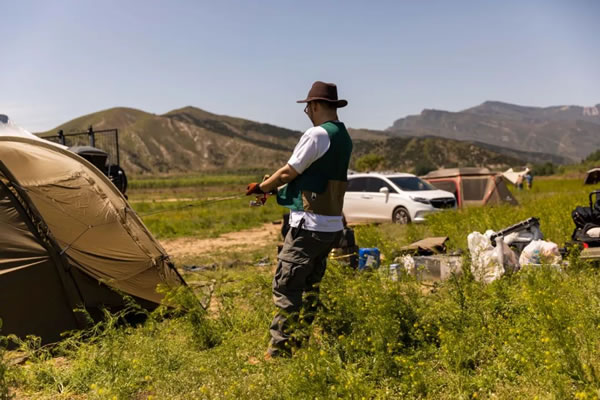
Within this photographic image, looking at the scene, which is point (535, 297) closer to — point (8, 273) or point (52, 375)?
point (52, 375)

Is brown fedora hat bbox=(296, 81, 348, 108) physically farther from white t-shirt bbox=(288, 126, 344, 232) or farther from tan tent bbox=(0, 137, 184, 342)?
tan tent bbox=(0, 137, 184, 342)

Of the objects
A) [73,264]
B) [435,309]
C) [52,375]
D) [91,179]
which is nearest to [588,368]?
[435,309]

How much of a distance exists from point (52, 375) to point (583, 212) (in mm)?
6640

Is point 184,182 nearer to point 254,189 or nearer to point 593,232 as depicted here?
point 593,232

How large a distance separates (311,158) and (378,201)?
11677 mm

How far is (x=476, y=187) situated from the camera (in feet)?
60.4

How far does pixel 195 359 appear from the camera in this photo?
4547 millimetres

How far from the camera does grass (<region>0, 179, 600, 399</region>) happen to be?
3.50 m

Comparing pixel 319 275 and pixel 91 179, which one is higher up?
pixel 91 179

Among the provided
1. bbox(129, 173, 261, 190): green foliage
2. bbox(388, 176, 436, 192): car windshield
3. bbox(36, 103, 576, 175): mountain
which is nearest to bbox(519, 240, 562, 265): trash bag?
bbox(388, 176, 436, 192): car windshield

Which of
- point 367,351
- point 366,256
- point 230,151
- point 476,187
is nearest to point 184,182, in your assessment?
point 476,187

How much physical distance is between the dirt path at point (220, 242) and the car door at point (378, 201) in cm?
287

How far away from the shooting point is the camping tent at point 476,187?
1808cm

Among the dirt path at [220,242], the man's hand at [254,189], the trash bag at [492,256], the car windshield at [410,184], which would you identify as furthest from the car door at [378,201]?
the man's hand at [254,189]
